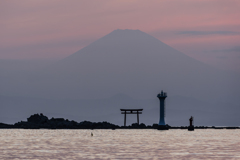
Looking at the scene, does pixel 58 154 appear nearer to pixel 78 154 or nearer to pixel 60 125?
pixel 78 154

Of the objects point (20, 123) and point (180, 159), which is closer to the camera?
point (180, 159)

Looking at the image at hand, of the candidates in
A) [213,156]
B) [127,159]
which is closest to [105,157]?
[127,159]

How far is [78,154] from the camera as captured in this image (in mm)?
58438

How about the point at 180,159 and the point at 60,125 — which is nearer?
the point at 180,159

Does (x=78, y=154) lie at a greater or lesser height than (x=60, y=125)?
lesser

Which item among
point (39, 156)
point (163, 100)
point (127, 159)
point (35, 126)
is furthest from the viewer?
point (35, 126)

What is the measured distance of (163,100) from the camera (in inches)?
5773

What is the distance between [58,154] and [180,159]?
564 inches

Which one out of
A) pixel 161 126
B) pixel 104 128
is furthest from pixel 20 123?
pixel 161 126

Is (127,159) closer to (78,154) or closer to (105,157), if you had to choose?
(105,157)

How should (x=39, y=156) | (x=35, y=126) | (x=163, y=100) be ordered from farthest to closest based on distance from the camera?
(x=35, y=126) → (x=163, y=100) → (x=39, y=156)

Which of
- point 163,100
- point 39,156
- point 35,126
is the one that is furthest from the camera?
point 35,126

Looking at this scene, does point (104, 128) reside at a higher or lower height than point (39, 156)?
higher

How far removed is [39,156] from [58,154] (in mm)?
3336
